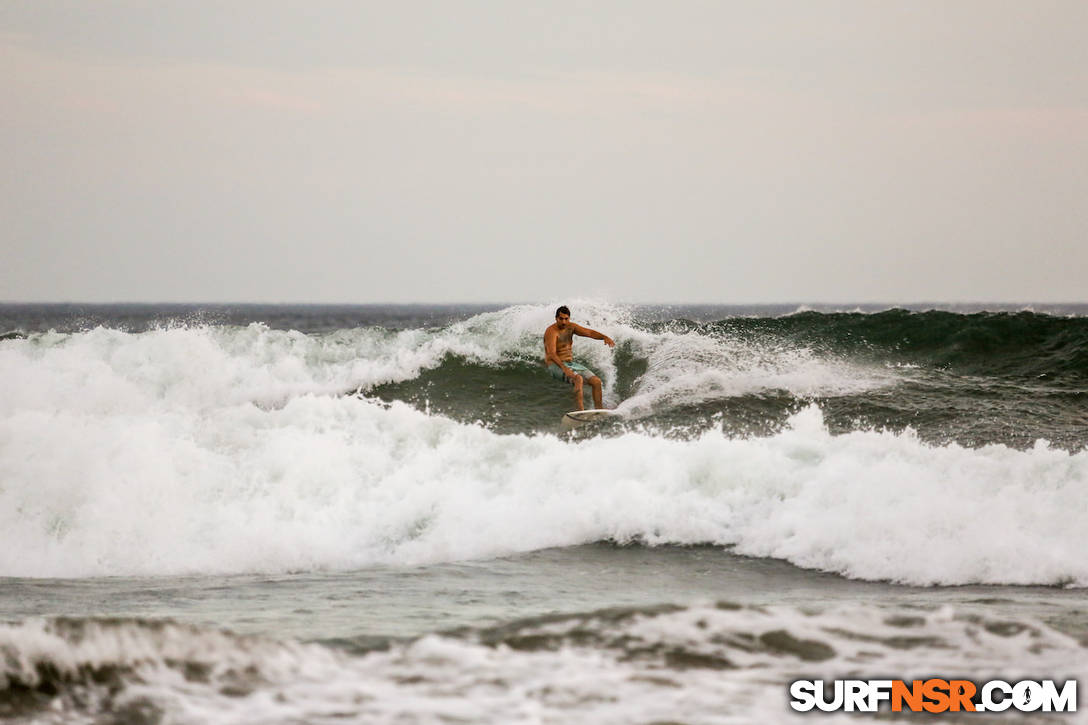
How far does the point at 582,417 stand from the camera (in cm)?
1345

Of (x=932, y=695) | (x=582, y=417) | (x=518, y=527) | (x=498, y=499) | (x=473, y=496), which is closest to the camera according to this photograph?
(x=932, y=695)

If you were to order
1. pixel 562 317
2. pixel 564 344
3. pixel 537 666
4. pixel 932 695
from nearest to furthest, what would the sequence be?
pixel 932 695
pixel 537 666
pixel 562 317
pixel 564 344

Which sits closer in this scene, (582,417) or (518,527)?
(518,527)

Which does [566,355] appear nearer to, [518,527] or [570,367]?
[570,367]

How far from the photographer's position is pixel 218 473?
401 inches

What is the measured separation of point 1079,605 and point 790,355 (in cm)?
1060

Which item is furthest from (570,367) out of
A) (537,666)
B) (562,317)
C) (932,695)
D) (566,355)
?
(932,695)

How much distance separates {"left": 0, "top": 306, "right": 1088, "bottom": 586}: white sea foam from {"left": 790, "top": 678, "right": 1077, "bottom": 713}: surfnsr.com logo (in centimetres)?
312

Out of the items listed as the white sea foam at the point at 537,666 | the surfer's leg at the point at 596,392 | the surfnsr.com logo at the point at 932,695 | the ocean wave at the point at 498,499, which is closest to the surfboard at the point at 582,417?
the surfer's leg at the point at 596,392

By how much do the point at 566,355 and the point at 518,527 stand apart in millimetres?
5679

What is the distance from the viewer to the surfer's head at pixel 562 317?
14.2m

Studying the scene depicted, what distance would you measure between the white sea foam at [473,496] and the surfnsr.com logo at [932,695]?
10.2 ft

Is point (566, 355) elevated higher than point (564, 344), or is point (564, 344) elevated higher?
point (564, 344)

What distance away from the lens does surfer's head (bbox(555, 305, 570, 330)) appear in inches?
560
